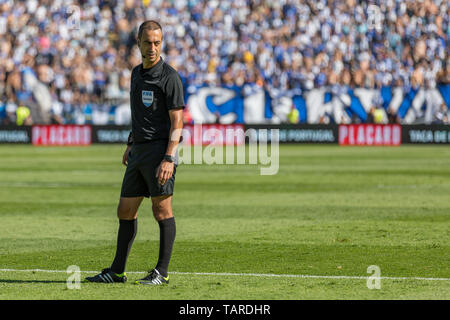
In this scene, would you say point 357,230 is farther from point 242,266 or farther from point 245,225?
point 242,266

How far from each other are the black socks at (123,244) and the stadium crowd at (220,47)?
33.2 meters

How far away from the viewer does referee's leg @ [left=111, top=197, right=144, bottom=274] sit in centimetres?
848

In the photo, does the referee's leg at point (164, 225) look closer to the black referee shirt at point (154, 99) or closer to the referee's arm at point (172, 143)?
the referee's arm at point (172, 143)

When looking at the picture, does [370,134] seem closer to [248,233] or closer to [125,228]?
[248,233]

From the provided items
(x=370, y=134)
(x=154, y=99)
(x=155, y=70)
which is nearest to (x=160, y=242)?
(x=154, y=99)

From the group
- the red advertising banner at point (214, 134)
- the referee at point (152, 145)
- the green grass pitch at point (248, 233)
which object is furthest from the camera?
the red advertising banner at point (214, 134)

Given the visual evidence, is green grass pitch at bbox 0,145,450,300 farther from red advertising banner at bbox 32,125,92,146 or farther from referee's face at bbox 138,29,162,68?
red advertising banner at bbox 32,125,92,146

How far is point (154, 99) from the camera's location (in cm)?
820

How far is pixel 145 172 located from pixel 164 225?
525 mm

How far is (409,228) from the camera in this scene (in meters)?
13.2

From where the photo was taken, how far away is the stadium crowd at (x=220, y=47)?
41500 mm
